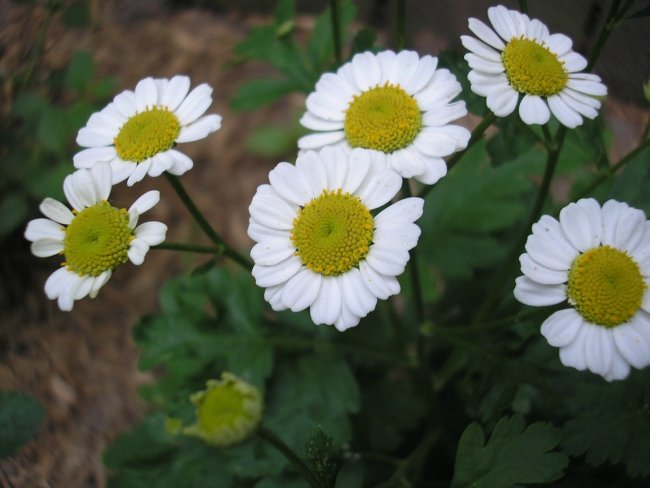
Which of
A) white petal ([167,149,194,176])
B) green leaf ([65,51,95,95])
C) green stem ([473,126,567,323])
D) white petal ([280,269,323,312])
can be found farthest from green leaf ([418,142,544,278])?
green leaf ([65,51,95,95])

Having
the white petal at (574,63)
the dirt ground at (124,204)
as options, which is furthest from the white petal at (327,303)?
the dirt ground at (124,204)

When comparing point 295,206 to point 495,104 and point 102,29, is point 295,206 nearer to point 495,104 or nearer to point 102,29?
point 495,104

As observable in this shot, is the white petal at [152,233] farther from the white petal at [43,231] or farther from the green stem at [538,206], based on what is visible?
the green stem at [538,206]

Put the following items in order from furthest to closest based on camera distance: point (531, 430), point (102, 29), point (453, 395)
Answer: point (102, 29)
point (453, 395)
point (531, 430)

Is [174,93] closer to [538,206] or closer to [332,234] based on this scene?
[332,234]

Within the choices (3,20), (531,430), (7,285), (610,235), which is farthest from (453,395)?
(3,20)

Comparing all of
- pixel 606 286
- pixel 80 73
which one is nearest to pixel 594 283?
pixel 606 286

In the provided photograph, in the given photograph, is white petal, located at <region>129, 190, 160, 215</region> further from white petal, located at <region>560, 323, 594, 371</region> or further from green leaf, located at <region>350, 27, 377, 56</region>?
white petal, located at <region>560, 323, 594, 371</region>
